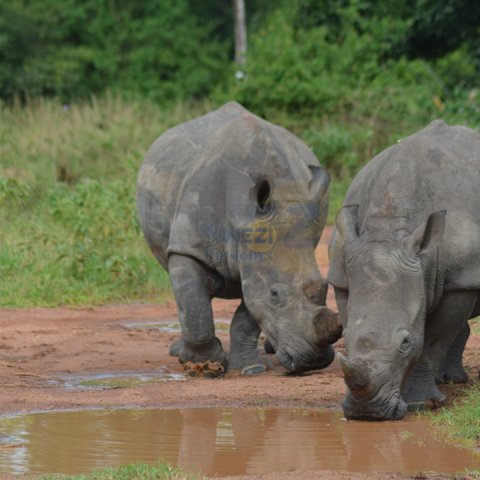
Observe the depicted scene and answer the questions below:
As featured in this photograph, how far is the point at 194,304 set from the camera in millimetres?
9398

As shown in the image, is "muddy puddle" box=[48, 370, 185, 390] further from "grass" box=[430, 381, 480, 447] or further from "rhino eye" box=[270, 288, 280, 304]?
"grass" box=[430, 381, 480, 447]

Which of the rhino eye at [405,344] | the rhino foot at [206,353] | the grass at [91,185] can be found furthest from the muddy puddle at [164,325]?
the rhino eye at [405,344]

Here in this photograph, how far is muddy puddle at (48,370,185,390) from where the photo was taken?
9.03 metres

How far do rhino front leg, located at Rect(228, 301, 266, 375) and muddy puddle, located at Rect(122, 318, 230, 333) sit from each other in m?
2.23

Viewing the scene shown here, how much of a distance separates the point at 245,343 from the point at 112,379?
101 centimetres

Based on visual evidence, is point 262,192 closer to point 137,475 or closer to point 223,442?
point 223,442

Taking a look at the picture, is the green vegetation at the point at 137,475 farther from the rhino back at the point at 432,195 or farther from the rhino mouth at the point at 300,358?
the rhino mouth at the point at 300,358

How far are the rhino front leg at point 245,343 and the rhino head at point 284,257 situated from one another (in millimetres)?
517

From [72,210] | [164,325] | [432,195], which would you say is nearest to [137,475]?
[432,195]

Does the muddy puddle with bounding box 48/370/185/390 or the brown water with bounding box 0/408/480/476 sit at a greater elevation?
the brown water with bounding box 0/408/480/476

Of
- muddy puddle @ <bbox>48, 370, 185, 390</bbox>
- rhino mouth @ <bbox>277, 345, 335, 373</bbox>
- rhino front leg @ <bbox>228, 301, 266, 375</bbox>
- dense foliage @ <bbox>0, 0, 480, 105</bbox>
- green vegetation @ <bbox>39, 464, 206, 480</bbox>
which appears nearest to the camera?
green vegetation @ <bbox>39, 464, 206, 480</bbox>

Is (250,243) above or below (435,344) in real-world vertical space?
above

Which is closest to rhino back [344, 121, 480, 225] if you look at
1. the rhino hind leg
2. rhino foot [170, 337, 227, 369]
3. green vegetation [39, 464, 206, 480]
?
the rhino hind leg

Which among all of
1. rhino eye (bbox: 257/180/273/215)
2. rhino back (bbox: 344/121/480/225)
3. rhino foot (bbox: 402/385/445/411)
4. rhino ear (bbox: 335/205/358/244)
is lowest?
rhino foot (bbox: 402/385/445/411)
